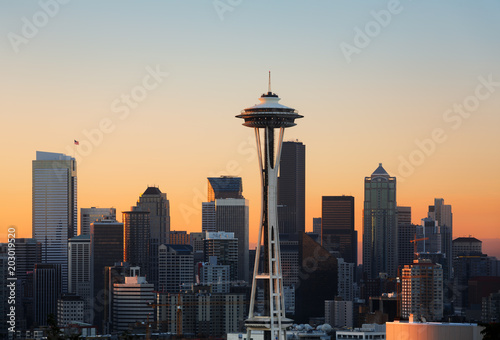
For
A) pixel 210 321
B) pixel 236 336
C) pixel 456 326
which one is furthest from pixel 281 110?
pixel 210 321

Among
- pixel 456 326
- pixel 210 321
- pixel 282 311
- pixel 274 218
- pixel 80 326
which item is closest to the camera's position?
pixel 456 326

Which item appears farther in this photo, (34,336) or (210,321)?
(210,321)

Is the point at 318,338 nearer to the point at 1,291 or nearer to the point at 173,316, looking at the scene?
the point at 173,316

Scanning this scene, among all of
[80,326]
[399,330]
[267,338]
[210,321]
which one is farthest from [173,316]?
[399,330]

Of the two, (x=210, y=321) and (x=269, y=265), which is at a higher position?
(x=269, y=265)

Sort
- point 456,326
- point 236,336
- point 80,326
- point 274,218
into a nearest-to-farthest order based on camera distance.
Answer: point 456,326, point 274,218, point 236,336, point 80,326

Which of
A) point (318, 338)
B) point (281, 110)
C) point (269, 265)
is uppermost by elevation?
point (281, 110)
